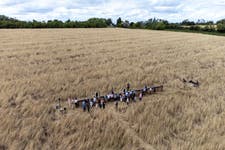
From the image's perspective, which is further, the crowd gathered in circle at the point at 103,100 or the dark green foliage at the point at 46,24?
the dark green foliage at the point at 46,24

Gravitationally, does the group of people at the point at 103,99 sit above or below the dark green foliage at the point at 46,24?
below

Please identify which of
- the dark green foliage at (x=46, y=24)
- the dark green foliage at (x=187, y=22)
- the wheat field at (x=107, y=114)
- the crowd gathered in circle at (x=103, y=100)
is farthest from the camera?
the dark green foliage at (x=187, y=22)

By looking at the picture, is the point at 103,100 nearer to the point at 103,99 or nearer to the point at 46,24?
the point at 103,99

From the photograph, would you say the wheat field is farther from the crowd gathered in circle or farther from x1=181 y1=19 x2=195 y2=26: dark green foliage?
x1=181 y1=19 x2=195 y2=26: dark green foliage

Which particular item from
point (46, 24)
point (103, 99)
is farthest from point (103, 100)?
point (46, 24)

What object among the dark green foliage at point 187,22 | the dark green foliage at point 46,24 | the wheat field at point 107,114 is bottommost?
the wheat field at point 107,114

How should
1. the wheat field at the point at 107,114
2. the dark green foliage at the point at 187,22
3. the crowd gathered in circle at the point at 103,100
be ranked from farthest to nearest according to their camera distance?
the dark green foliage at the point at 187,22, the crowd gathered in circle at the point at 103,100, the wheat field at the point at 107,114

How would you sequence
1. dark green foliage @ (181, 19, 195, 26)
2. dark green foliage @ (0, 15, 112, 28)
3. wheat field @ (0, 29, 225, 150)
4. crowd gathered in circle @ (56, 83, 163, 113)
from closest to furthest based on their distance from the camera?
wheat field @ (0, 29, 225, 150) → crowd gathered in circle @ (56, 83, 163, 113) → dark green foliage @ (0, 15, 112, 28) → dark green foliage @ (181, 19, 195, 26)

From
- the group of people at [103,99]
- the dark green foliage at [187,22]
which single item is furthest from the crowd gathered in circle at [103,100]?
the dark green foliage at [187,22]

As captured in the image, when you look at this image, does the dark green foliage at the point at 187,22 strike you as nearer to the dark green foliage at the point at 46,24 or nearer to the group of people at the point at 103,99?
the dark green foliage at the point at 46,24

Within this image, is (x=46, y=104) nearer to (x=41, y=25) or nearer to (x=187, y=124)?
(x=187, y=124)

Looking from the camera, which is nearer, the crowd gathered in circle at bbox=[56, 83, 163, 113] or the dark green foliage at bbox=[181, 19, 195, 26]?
the crowd gathered in circle at bbox=[56, 83, 163, 113]

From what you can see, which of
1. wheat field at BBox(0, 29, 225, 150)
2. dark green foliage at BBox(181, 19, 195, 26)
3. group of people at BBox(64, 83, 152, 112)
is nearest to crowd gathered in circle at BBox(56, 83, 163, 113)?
group of people at BBox(64, 83, 152, 112)
